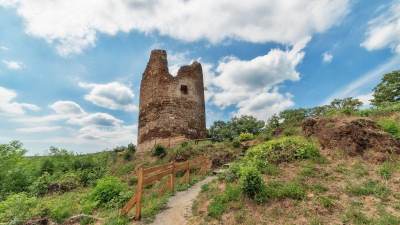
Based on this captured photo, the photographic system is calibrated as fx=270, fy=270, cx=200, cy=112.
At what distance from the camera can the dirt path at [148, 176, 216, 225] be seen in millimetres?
6828

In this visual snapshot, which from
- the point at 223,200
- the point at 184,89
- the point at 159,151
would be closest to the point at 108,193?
the point at 223,200

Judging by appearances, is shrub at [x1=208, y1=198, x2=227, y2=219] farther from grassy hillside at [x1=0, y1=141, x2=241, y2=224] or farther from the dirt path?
grassy hillside at [x1=0, y1=141, x2=241, y2=224]

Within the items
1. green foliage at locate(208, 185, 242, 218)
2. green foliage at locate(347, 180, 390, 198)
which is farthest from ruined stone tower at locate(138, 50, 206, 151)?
green foliage at locate(347, 180, 390, 198)

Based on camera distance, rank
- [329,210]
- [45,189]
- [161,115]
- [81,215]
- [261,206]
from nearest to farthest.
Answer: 1. [329,210]
2. [261,206]
3. [81,215]
4. [45,189]
5. [161,115]

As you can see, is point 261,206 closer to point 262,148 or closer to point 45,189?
point 262,148

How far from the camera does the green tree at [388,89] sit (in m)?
29.8

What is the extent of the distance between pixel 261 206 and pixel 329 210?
4.97ft

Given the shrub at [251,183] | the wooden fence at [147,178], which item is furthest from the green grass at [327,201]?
the wooden fence at [147,178]

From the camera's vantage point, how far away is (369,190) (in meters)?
6.81

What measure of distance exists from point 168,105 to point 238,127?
668 inches

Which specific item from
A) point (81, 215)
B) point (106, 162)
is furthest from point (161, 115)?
point (81, 215)

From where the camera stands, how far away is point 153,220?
689 cm

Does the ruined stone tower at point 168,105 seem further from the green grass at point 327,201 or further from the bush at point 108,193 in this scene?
the green grass at point 327,201

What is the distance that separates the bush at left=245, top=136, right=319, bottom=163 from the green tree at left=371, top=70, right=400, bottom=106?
80.0 ft
